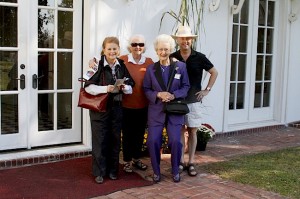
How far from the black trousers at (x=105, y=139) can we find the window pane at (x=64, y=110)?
1021 millimetres

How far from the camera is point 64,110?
5406 millimetres

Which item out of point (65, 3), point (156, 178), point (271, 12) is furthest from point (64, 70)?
point (271, 12)

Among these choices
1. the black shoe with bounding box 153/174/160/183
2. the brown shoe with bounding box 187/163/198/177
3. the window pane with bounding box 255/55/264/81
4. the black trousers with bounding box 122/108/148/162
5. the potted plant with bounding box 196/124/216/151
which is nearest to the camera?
the black shoe with bounding box 153/174/160/183

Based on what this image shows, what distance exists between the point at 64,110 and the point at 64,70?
1.66ft

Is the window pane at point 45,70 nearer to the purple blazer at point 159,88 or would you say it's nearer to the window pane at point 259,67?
the purple blazer at point 159,88

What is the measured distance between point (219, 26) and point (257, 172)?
2.67 m

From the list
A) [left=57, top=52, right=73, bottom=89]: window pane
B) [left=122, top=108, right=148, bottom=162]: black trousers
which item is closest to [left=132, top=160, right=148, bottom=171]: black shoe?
[left=122, top=108, right=148, bottom=162]: black trousers

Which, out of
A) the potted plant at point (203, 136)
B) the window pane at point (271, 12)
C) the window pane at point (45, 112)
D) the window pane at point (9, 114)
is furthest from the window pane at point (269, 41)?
the window pane at point (9, 114)

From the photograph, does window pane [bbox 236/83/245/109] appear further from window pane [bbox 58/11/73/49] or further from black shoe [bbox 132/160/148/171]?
window pane [bbox 58/11/73/49]

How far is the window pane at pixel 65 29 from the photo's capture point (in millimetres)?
5262

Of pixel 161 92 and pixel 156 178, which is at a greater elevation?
pixel 161 92

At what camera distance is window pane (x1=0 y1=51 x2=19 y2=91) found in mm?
4934

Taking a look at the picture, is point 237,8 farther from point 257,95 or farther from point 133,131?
point 133,131

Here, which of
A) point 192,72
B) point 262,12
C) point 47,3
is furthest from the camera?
point 262,12
